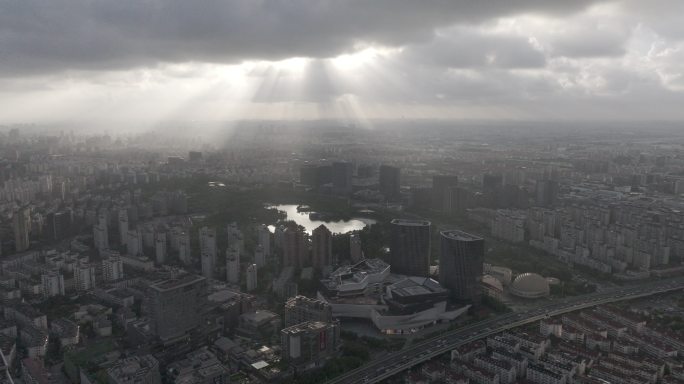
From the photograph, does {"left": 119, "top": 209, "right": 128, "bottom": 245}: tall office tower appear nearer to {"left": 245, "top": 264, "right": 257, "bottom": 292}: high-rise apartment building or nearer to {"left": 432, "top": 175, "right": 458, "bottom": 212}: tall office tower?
{"left": 245, "top": 264, "right": 257, "bottom": 292}: high-rise apartment building

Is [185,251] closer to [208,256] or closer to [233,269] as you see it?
[208,256]

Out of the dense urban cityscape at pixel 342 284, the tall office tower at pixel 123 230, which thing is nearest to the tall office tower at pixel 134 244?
the dense urban cityscape at pixel 342 284

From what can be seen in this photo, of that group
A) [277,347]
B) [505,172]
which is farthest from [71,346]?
[505,172]

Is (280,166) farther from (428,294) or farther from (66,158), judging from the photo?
(428,294)

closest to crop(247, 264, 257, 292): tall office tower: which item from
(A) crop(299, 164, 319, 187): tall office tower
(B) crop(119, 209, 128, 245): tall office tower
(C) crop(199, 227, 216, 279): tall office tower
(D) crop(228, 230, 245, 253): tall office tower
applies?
(C) crop(199, 227, 216, 279): tall office tower

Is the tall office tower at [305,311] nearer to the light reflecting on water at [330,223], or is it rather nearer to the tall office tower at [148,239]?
the tall office tower at [148,239]
